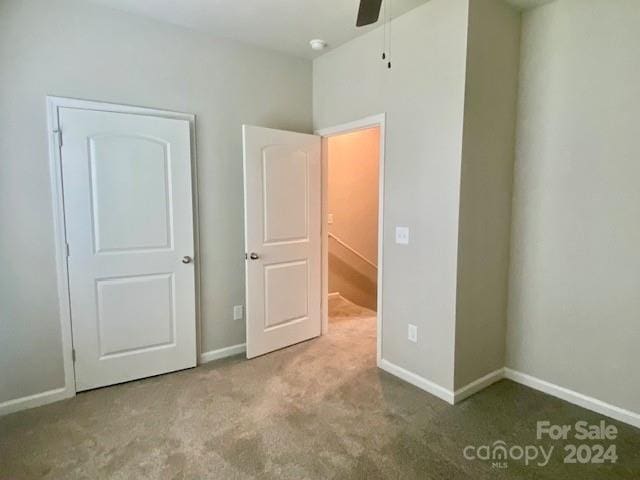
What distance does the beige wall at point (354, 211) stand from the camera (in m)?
A: 4.77

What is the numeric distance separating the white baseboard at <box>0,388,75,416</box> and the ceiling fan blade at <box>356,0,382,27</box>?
290 cm

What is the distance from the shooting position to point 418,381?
2615mm

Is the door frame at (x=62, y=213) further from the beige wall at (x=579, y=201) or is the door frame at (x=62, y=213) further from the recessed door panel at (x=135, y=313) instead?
the beige wall at (x=579, y=201)

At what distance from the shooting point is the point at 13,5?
2176 mm

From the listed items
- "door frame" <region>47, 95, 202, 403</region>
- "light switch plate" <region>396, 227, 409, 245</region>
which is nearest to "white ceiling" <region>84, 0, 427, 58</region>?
"door frame" <region>47, 95, 202, 403</region>

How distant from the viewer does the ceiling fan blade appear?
1589 millimetres

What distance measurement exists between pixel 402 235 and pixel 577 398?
1.54 metres

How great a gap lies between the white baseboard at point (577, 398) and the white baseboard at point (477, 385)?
10 cm

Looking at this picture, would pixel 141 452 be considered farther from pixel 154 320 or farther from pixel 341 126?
pixel 341 126

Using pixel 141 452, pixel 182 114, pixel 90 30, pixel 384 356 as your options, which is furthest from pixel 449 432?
pixel 90 30

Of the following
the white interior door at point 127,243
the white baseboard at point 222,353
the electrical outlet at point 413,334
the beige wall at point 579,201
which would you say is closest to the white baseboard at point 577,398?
the beige wall at point 579,201

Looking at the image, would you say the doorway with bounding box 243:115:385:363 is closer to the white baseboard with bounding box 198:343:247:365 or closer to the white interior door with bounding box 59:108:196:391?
the white baseboard with bounding box 198:343:247:365

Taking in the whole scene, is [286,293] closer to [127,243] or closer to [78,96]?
[127,243]

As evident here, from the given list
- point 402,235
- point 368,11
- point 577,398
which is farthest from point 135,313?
point 577,398
